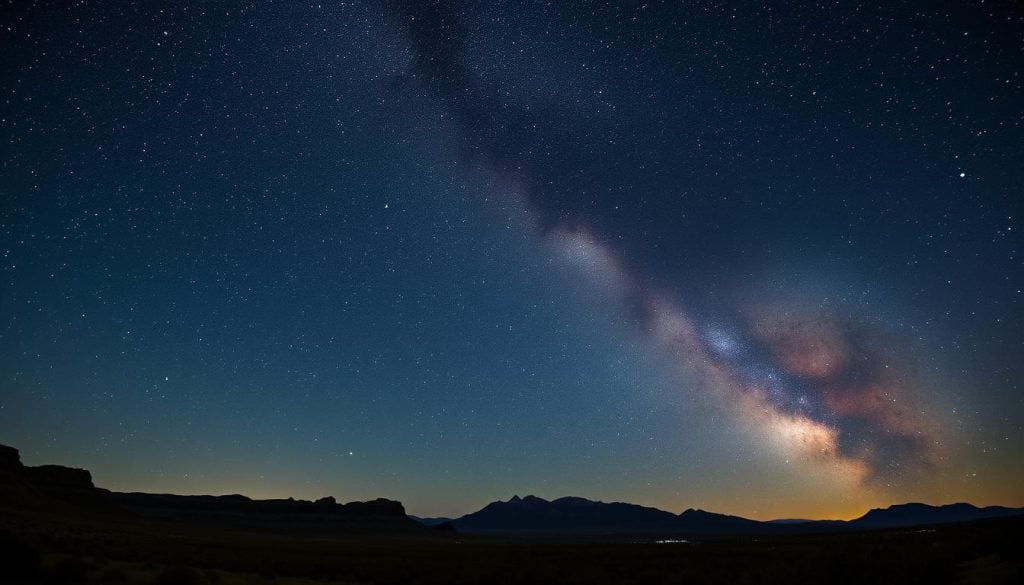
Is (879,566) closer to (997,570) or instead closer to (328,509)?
(997,570)

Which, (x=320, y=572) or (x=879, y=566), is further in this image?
(x=320, y=572)

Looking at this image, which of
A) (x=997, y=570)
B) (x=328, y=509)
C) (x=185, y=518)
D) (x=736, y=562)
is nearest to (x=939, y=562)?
(x=997, y=570)

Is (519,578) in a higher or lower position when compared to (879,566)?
lower

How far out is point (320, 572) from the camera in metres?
26.4

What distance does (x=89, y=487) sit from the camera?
10556cm

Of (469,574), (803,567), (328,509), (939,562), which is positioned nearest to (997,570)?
(939,562)

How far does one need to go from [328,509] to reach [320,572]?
445ft

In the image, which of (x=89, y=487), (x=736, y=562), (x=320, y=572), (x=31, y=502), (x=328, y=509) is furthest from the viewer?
(x=328, y=509)

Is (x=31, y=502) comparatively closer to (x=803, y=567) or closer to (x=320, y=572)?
(x=320, y=572)

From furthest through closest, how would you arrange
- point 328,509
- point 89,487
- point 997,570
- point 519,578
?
point 328,509 < point 89,487 < point 519,578 < point 997,570

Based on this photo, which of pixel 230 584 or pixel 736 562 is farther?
pixel 736 562

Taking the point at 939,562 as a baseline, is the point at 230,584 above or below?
below

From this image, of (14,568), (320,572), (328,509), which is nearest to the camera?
(14,568)

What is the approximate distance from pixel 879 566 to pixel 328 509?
501ft
